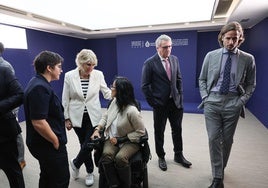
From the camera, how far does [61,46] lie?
6.04 m

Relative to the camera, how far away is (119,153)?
5.80 feet

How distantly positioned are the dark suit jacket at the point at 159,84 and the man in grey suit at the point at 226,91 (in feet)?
1.33

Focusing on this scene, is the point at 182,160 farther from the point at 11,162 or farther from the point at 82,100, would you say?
the point at 11,162

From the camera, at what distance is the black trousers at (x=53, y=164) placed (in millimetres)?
1362

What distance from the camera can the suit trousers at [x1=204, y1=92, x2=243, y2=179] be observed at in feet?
6.02

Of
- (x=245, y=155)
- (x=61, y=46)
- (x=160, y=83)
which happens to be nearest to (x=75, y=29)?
(x=61, y=46)

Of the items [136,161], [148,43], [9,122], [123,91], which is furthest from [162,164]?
[148,43]

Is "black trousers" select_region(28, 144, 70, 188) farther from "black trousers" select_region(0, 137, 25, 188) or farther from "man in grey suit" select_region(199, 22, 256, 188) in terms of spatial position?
"man in grey suit" select_region(199, 22, 256, 188)

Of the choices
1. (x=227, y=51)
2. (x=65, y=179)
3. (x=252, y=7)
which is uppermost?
A: (x=252, y=7)

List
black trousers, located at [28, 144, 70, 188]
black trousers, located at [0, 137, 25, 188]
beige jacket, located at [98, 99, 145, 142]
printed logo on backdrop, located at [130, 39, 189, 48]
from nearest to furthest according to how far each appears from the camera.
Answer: black trousers, located at [28, 144, 70, 188] → black trousers, located at [0, 137, 25, 188] → beige jacket, located at [98, 99, 145, 142] → printed logo on backdrop, located at [130, 39, 189, 48]

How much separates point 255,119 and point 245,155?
2033mm

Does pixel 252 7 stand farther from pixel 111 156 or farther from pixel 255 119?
pixel 111 156

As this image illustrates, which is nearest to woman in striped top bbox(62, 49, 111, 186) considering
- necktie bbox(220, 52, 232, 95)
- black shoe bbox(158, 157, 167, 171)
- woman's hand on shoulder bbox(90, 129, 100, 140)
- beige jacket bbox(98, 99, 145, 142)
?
woman's hand on shoulder bbox(90, 129, 100, 140)

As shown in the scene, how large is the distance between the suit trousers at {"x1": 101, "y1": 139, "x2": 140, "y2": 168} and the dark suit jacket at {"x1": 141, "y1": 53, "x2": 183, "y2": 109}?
67 centimetres
